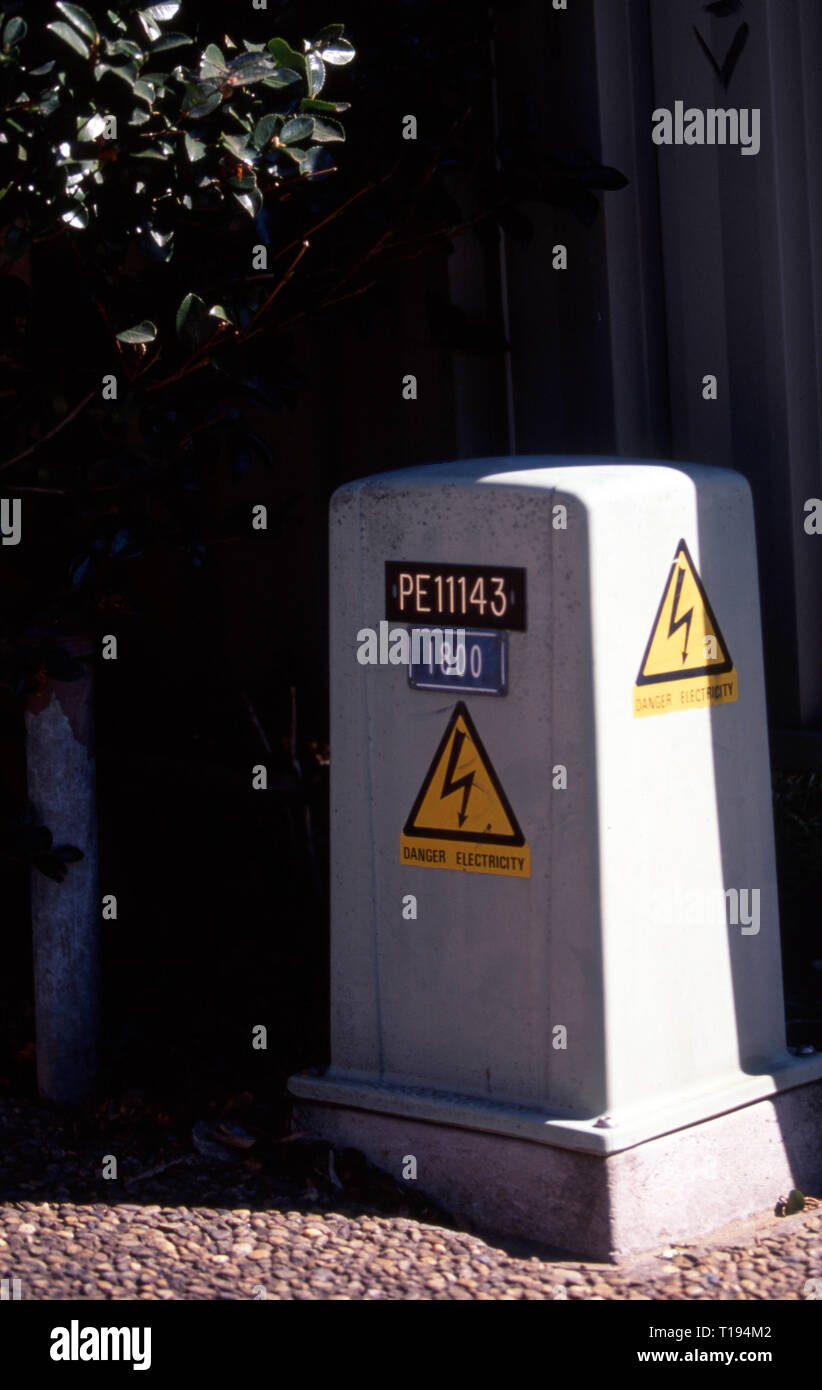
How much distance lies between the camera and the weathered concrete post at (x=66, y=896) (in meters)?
3.71

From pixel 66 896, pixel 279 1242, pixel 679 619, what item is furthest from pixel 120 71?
pixel 279 1242

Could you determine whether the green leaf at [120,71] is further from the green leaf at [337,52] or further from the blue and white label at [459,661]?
the blue and white label at [459,661]

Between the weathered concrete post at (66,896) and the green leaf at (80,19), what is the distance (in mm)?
1360

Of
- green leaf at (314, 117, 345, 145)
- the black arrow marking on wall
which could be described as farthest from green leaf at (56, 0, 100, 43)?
the black arrow marking on wall

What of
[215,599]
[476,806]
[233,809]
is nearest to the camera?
[476,806]

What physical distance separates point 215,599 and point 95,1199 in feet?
9.13

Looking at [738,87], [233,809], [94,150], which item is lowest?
[233,809]

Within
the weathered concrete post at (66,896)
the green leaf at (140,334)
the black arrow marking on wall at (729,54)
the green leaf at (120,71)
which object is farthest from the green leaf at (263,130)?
the black arrow marking on wall at (729,54)

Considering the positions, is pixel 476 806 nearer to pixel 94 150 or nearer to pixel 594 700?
pixel 594 700

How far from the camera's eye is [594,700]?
9.84 feet

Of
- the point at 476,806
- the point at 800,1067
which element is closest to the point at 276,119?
the point at 476,806

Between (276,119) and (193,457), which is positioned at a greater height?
(276,119)

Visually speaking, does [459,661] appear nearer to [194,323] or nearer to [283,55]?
[194,323]

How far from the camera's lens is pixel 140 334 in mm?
3105
